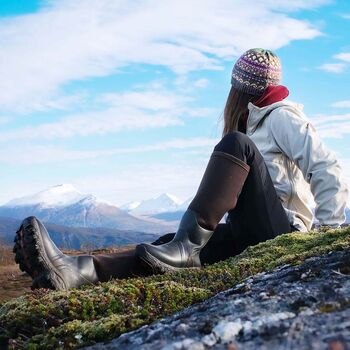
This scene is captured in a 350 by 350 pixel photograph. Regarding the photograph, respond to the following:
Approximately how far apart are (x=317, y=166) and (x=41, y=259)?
299cm

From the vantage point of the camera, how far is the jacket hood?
614cm

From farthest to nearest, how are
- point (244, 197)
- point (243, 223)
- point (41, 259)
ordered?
point (243, 223) → point (244, 197) → point (41, 259)

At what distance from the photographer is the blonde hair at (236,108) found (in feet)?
21.8

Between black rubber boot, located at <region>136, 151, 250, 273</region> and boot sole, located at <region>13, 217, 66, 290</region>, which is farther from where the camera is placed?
black rubber boot, located at <region>136, 151, 250, 273</region>

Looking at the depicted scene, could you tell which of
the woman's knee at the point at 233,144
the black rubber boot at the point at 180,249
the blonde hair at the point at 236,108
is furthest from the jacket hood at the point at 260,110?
the black rubber boot at the point at 180,249

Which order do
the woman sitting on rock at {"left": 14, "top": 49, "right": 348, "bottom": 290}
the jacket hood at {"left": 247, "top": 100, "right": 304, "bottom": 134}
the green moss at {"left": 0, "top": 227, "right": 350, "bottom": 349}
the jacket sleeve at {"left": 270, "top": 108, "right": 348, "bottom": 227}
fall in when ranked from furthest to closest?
the jacket hood at {"left": 247, "top": 100, "right": 304, "bottom": 134} < the jacket sleeve at {"left": 270, "top": 108, "right": 348, "bottom": 227} < the woman sitting on rock at {"left": 14, "top": 49, "right": 348, "bottom": 290} < the green moss at {"left": 0, "top": 227, "right": 350, "bottom": 349}

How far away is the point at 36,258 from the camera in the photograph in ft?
14.2

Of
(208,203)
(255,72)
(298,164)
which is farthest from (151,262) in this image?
(255,72)

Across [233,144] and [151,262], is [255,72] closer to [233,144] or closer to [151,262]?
[233,144]

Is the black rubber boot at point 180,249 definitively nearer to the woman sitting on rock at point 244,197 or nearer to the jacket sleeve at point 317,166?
the woman sitting on rock at point 244,197

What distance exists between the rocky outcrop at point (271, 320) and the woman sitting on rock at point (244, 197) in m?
1.96

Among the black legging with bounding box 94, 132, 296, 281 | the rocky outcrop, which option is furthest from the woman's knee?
the rocky outcrop

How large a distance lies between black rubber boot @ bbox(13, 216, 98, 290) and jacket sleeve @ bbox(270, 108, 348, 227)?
2.66m

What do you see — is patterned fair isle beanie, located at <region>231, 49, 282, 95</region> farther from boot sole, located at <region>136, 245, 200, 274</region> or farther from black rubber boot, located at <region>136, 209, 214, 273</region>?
boot sole, located at <region>136, 245, 200, 274</region>
